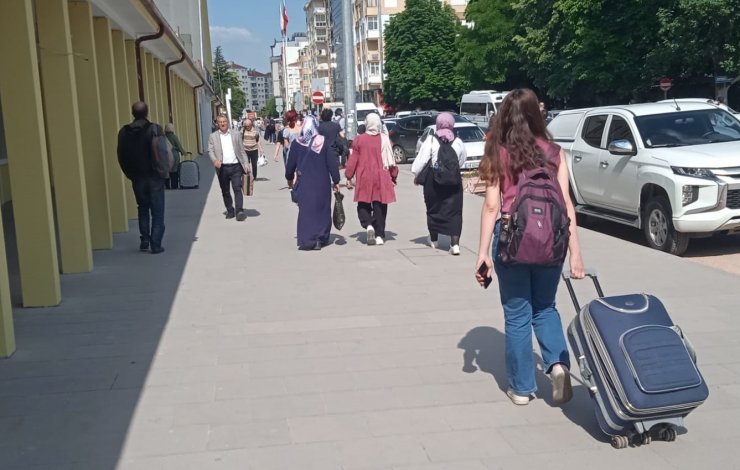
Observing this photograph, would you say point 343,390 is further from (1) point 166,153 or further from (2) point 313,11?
(2) point 313,11

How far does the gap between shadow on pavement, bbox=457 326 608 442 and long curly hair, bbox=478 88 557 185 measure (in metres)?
1.38

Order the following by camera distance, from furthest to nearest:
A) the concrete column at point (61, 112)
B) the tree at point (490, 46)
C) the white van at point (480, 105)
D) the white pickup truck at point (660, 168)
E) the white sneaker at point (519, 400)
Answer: the tree at point (490, 46), the white van at point (480, 105), the white pickup truck at point (660, 168), the concrete column at point (61, 112), the white sneaker at point (519, 400)

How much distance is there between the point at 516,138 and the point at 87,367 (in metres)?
3.29

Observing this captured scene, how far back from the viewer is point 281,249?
34.2 feet

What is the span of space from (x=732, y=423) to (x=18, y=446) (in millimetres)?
3822

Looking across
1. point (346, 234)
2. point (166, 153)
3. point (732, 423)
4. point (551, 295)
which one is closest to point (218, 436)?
point (551, 295)

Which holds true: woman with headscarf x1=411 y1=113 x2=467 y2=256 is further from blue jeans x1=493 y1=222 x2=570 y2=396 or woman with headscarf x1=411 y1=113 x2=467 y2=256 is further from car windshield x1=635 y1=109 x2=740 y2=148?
blue jeans x1=493 y1=222 x2=570 y2=396

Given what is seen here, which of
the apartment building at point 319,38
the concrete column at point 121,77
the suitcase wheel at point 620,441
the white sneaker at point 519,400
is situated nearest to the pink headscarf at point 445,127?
the white sneaker at point 519,400

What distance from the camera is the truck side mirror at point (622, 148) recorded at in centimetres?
1024

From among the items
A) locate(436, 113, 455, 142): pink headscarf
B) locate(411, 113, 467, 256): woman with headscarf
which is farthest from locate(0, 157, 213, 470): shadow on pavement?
locate(436, 113, 455, 142): pink headscarf

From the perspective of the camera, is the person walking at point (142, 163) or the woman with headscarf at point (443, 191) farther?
the person walking at point (142, 163)

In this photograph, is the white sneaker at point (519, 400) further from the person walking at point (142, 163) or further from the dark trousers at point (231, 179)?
the dark trousers at point (231, 179)

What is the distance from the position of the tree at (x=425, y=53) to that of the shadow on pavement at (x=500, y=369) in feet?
204

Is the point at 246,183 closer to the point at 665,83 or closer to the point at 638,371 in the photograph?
the point at 638,371
